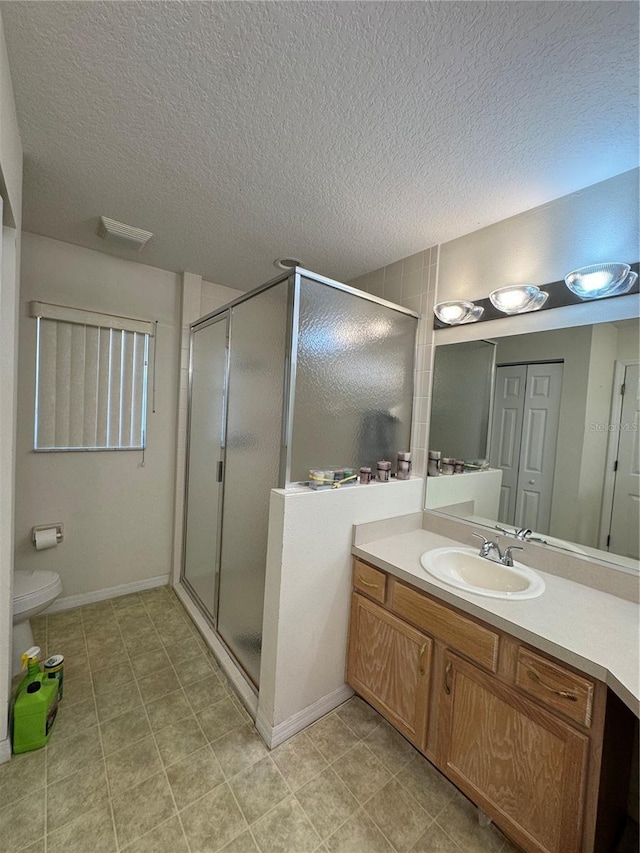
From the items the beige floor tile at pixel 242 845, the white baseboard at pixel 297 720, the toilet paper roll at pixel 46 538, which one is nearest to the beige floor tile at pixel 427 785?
the white baseboard at pixel 297 720

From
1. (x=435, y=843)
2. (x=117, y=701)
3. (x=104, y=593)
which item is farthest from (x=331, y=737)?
(x=104, y=593)

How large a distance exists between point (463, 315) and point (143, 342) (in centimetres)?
215

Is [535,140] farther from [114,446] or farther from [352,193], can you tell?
[114,446]

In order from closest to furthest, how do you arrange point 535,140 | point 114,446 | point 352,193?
point 535,140
point 352,193
point 114,446

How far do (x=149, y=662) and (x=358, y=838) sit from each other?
1.31 metres

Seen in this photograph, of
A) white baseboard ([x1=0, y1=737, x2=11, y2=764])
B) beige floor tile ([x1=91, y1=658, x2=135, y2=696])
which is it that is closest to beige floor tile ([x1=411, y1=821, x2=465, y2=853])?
beige floor tile ([x1=91, y1=658, x2=135, y2=696])

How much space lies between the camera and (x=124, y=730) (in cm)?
146

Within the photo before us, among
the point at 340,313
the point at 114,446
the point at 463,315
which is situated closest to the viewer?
the point at 340,313

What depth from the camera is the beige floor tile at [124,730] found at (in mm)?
1396

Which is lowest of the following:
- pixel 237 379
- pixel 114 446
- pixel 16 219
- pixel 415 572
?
pixel 415 572

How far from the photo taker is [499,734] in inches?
42.9

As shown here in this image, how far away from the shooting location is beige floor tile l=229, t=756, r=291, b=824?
3.91ft

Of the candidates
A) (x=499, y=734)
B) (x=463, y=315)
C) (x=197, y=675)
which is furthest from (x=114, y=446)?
(x=499, y=734)

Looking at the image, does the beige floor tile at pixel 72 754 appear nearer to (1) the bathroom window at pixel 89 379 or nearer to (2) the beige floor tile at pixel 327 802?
(2) the beige floor tile at pixel 327 802
